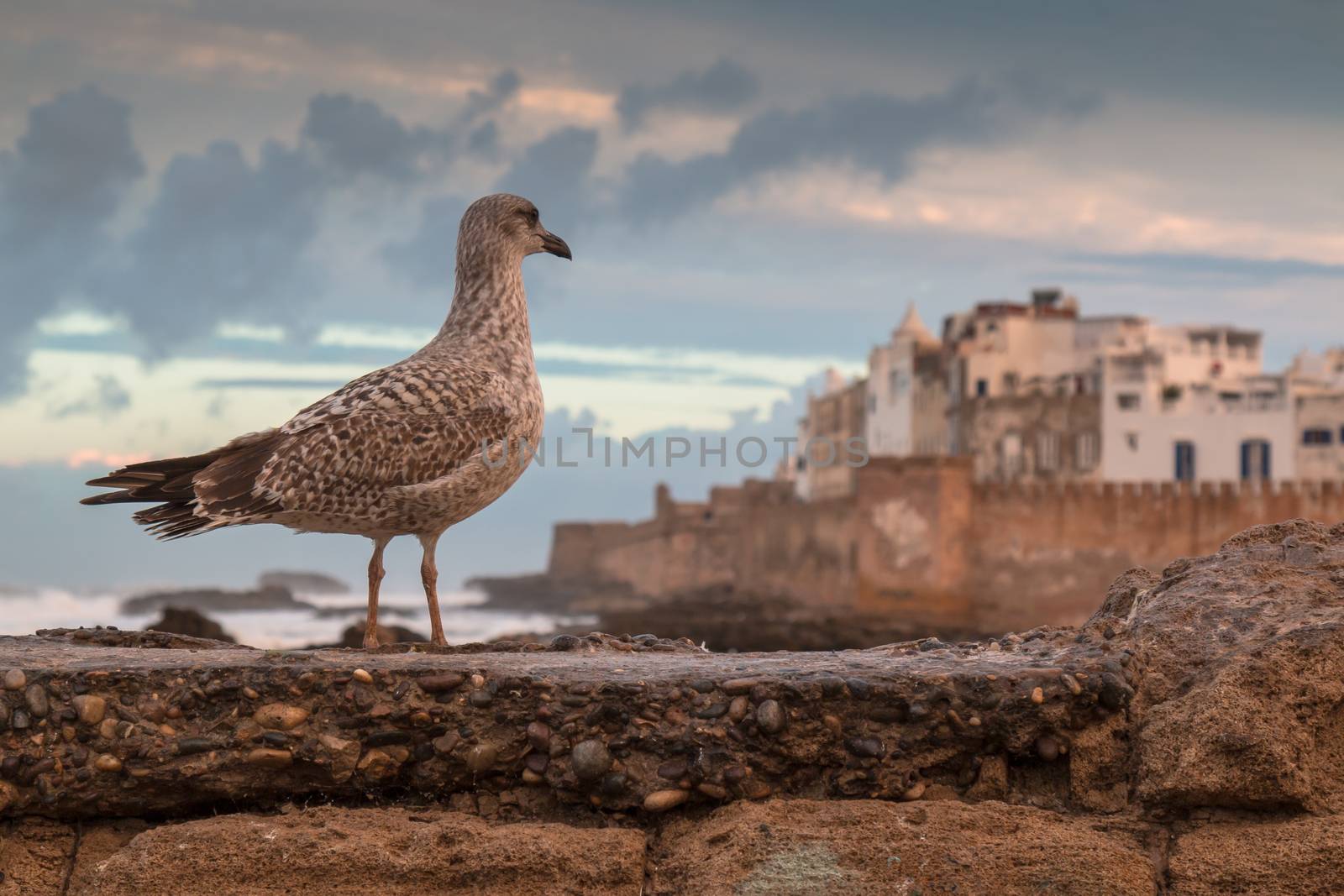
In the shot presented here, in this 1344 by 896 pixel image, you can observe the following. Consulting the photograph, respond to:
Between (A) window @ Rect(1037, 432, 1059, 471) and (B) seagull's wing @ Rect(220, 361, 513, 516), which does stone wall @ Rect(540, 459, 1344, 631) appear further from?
(B) seagull's wing @ Rect(220, 361, 513, 516)

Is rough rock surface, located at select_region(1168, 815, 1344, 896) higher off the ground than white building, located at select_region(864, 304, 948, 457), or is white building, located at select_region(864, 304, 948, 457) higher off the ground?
white building, located at select_region(864, 304, 948, 457)

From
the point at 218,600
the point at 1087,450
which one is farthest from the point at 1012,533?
the point at 218,600

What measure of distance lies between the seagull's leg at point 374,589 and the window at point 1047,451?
50.7 meters

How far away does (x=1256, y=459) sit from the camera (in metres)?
50.8

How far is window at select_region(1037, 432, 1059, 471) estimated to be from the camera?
5316 centimetres

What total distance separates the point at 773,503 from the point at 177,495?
173 feet

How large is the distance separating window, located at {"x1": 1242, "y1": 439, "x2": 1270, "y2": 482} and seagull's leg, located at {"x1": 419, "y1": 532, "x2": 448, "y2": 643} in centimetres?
5003

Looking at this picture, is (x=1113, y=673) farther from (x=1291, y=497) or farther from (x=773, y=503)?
(x=773, y=503)

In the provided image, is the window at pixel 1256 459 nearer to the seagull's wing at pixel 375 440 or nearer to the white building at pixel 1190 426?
the white building at pixel 1190 426

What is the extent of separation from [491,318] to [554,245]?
0.32m

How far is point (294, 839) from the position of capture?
2.97 m

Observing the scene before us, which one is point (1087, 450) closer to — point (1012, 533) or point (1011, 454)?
point (1011, 454)

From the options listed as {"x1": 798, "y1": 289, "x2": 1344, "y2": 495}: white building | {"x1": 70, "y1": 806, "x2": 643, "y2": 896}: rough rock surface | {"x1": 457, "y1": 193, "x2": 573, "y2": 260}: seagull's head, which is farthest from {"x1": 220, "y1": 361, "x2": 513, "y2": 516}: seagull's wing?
{"x1": 798, "y1": 289, "x2": 1344, "y2": 495}: white building

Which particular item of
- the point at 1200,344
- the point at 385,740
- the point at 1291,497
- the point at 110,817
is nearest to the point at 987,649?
the point at 385,740
